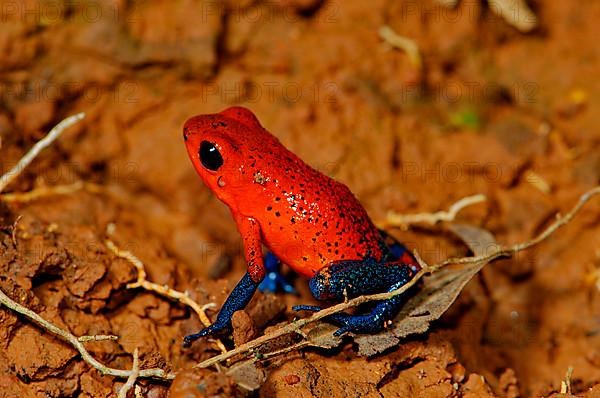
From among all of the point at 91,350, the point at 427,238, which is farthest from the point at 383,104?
the point at 91,350

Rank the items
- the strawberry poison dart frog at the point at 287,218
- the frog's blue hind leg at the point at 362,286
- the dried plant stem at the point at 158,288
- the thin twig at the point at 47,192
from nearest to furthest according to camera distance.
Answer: the frog's blue hind leg at the point at 362,286, the strawberry poison dart frog at the point at 287,218, the dried plant stem at the point at 158,288, the thin twig at the point at 47,192

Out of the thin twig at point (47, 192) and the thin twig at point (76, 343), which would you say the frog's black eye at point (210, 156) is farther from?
the thin twig at point (47, 192)

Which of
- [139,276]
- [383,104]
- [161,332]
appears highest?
[383,104]

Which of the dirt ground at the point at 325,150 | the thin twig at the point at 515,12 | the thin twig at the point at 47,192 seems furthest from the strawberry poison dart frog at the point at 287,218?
the thin twig at the point at 515,12

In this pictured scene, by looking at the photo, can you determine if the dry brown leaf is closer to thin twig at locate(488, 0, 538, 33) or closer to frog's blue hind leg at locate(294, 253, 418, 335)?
frog's blue hind leg at locate(294, 253, 418, 335)

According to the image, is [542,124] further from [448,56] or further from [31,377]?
[31,377]

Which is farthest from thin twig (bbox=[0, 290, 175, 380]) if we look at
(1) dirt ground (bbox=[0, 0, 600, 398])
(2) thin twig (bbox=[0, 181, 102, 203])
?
(2) thin twig (bbox=[0, 181, 102, 203])
